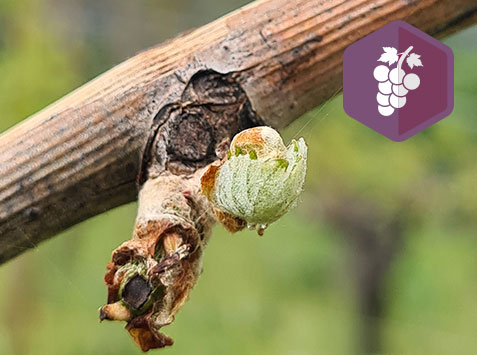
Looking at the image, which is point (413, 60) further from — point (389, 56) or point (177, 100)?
point (177, 100)

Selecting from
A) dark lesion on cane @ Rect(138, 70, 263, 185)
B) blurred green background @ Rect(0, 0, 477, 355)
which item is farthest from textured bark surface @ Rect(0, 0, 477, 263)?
blurred green background @ Rect(0, 0, 477, 355)

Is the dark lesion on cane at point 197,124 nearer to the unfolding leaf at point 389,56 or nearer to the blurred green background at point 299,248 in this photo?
the unfolding leaf at point 389,56

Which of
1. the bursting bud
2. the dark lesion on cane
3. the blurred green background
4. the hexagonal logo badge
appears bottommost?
the blurred green background

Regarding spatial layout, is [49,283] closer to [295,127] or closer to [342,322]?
[342,322]

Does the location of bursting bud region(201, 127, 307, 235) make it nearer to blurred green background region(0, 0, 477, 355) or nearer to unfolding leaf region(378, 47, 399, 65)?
unfolding leaf region(378, 47, 399, 65)

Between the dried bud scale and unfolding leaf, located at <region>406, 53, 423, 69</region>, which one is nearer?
the dried bud scale

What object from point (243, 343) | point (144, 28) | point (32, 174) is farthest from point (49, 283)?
point (32, 174)

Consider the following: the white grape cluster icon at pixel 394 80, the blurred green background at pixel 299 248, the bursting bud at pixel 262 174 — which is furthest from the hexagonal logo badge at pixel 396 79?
the blurred green background at pixel 299 248
